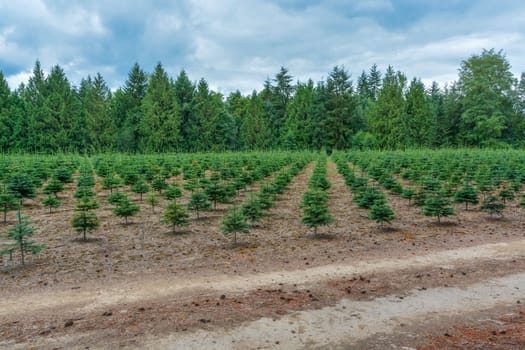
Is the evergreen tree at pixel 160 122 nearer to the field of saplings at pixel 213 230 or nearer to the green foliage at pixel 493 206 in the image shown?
the field of saplings at pixel 213 230

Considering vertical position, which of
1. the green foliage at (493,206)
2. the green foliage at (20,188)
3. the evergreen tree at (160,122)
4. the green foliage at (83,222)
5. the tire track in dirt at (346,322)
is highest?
the evergreen tree at (160,122)

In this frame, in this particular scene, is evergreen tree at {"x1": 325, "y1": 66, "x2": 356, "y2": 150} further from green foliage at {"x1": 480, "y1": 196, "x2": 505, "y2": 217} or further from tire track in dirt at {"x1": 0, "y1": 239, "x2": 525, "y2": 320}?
tire track in dirt at {"x1": 0, "y1": 239, "x2": 525, "y2": 320}

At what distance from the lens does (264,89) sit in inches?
3014

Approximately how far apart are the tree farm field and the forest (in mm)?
38540

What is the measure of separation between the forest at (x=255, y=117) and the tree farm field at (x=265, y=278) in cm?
3854

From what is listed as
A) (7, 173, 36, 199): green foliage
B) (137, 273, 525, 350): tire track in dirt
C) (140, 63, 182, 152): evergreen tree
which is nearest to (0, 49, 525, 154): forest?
(140, 63, 182, 152): evergreen tree

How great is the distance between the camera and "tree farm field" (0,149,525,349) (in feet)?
16.1

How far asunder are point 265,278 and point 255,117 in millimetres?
54210

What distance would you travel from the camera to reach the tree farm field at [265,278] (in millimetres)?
4895

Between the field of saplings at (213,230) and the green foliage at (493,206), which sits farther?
the green foliage at (493,206)

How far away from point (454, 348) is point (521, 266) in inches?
187

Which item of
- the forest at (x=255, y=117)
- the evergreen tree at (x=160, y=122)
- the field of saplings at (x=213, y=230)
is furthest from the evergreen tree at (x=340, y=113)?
the field of saplings at (x=213, y=230)

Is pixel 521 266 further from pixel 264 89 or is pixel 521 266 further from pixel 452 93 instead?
pixel 264 89

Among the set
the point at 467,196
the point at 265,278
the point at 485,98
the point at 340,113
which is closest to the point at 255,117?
the point at 340,113
